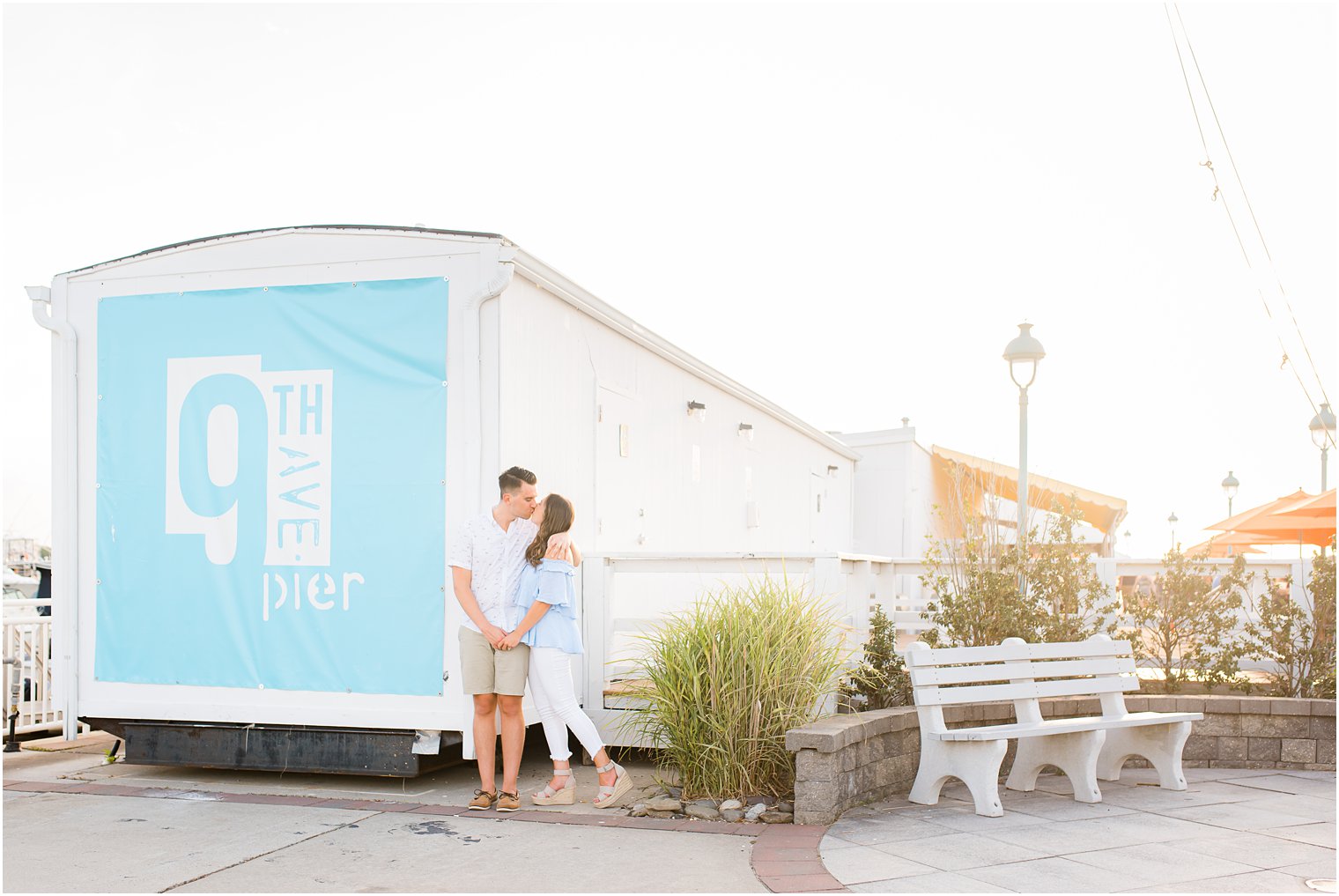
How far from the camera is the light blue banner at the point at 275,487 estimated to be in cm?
606

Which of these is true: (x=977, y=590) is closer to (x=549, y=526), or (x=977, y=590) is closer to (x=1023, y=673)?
(x=1023, y=673)

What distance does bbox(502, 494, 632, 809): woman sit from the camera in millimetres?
5484

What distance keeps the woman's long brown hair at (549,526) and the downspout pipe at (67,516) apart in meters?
2.88

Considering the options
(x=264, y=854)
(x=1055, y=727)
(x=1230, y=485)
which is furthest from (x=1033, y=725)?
(x=1230, y=485)

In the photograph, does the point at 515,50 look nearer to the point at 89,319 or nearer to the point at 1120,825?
the point at 89,319

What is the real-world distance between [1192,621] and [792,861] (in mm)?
3945

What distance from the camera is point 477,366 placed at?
5.98m

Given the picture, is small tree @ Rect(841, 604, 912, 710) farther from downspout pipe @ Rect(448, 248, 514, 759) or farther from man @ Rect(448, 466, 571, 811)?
downspout pipe @ Rect(448, 248, 514, 759)

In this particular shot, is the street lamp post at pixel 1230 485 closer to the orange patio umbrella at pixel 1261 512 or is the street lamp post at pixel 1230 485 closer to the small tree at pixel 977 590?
the orange patio umbrella at pixel 1261 512

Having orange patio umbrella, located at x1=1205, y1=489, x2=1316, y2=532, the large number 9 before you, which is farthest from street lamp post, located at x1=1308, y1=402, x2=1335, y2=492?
the large number 9

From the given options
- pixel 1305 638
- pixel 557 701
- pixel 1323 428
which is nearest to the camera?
pixel 557 701

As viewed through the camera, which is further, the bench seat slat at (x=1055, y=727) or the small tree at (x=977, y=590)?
the small tree at (x=977, y=590)

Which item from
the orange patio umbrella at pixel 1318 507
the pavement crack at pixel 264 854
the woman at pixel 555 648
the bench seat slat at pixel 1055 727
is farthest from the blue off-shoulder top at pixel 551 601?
the orange patio umbrella at pixel 1318 507

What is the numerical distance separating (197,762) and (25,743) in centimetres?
203
